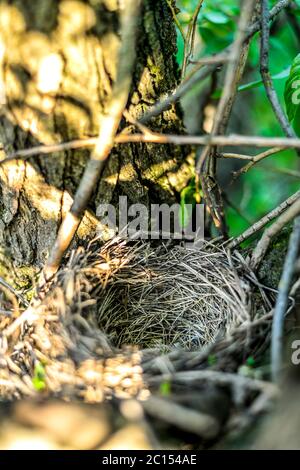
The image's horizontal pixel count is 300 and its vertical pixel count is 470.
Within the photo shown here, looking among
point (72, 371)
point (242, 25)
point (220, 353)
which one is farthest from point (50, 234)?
point (242, 25)

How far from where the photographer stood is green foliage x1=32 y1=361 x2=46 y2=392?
4.28 feet

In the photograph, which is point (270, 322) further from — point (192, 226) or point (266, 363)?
point (192, 226)

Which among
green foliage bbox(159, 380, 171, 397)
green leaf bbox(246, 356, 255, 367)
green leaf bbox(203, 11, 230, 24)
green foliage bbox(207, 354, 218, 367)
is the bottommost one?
green foliage bbox(159, 380, 171, 397)

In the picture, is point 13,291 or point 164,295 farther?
point 164,295

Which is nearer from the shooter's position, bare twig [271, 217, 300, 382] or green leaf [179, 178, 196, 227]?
bare twig [271, 217, 300, 382]

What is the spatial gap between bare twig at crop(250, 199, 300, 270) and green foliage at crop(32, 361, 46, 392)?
670mm

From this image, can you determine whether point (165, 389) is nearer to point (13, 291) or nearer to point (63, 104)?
point (13, 291)

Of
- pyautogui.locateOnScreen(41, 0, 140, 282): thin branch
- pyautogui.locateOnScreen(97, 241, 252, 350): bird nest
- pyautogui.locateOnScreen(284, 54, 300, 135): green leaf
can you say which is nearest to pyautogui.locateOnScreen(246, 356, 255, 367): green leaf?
pyautogui.locateOnScreen(97, 241, 252, 350): bird nest

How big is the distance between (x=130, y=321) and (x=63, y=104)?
29.3 inches

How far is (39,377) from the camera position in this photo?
1326 millimetres

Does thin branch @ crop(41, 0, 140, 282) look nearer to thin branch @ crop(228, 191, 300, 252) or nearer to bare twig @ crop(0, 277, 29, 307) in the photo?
bare twig @ crop(0, 277, 29, 307)

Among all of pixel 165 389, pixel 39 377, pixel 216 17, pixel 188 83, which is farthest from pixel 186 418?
pixel 216 17

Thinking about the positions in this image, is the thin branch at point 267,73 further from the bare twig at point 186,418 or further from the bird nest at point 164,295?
the bare twig at point 186,418

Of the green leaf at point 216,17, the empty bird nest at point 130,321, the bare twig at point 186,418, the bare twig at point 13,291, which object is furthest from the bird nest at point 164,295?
the green leaf at point 216,17
